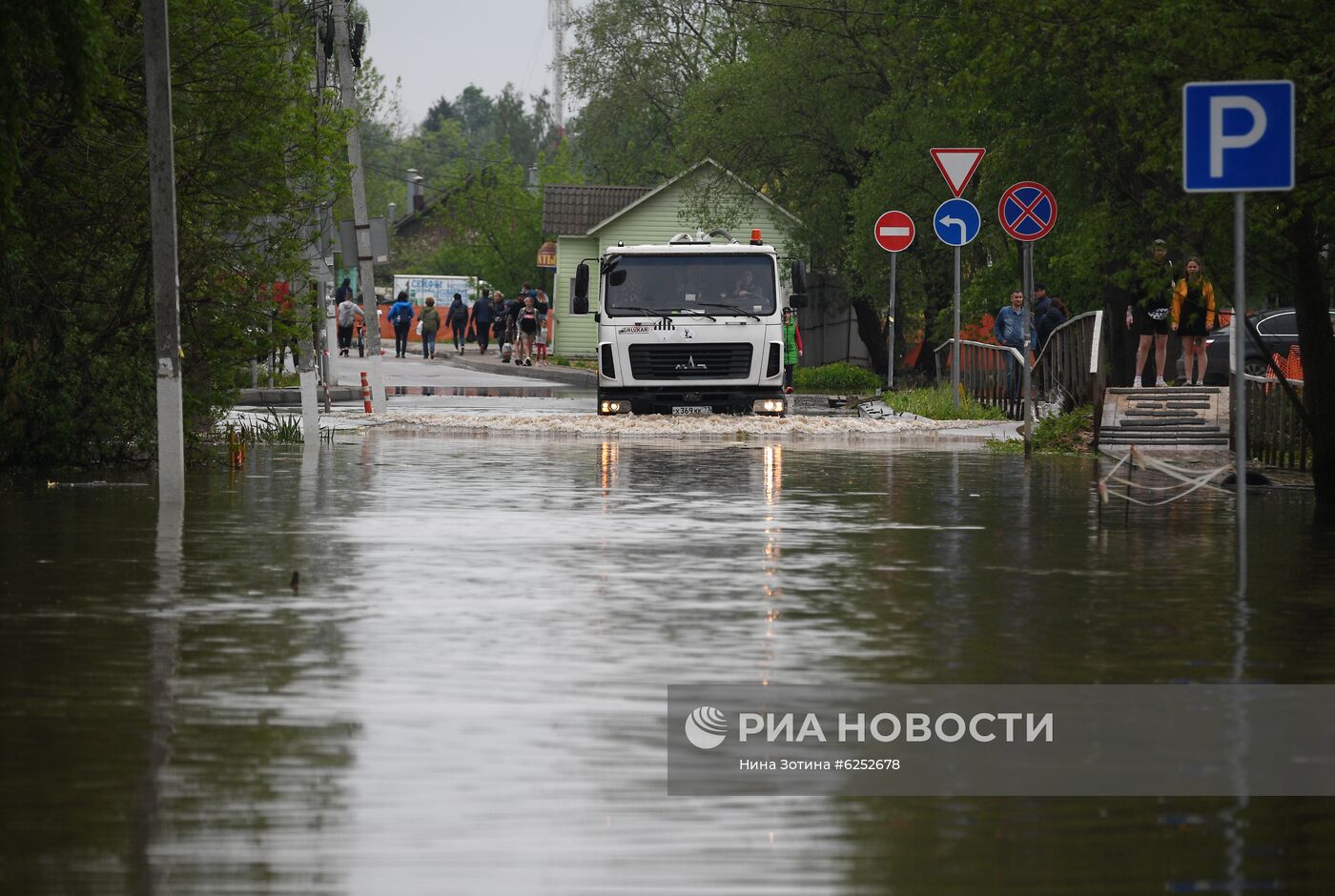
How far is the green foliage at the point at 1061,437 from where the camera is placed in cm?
2348

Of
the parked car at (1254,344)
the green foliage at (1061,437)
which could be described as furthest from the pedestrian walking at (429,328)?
the green foliage at (1061,437)

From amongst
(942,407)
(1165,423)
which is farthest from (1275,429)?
(942,407)

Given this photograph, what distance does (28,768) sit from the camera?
6.80 m

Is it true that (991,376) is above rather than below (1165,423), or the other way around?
above

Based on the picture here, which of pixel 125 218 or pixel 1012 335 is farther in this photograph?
pixel 1012 335

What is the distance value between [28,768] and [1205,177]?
7631 mm

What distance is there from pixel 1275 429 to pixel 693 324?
1092cm

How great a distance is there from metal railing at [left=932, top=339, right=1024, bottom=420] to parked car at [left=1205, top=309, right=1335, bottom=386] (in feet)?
9.79

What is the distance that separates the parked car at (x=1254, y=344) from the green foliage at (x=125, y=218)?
53.4ft

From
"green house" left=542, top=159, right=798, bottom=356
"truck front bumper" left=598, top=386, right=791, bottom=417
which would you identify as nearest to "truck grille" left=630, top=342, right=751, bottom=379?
"truck front bumper" left=598, top=386, right=791, bottom=417

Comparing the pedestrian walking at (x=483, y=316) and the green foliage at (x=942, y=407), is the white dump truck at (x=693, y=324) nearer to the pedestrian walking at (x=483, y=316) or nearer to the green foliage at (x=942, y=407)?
the green foliage at (x=942, y=407)

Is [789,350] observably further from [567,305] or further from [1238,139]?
[567,305]

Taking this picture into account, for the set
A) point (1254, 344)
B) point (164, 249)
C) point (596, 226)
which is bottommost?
point (1254, 344)

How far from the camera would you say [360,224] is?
31625 millimetres
